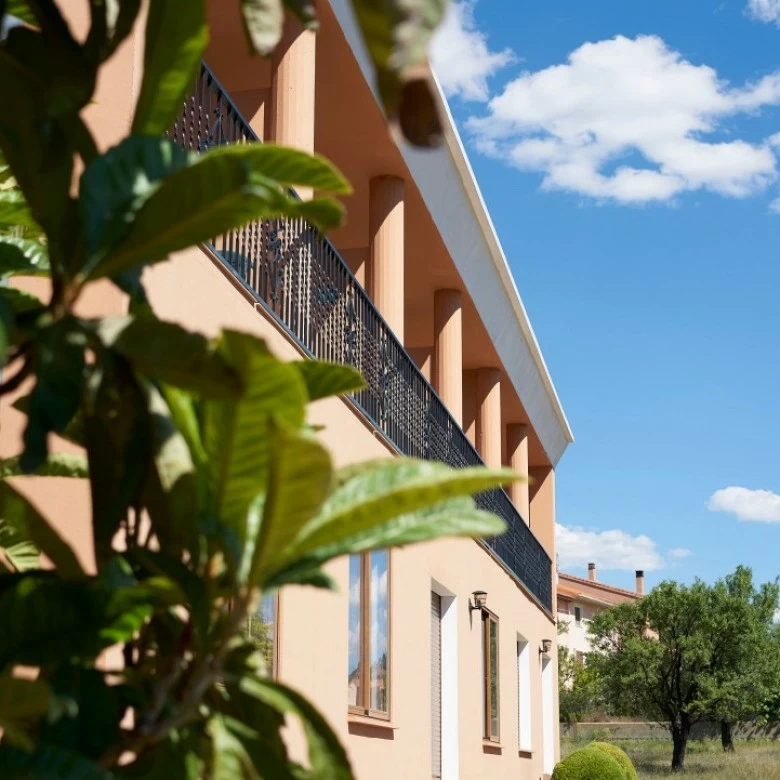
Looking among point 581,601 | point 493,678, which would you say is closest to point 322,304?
point 493,678

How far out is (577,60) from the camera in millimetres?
40969

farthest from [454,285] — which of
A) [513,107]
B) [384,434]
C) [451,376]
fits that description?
[513,107]

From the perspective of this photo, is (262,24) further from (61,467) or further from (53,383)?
(61,467)

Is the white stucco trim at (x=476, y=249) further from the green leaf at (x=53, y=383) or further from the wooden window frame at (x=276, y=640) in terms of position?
the green leaf at (x=53, y=383)

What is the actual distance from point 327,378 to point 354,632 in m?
7.68

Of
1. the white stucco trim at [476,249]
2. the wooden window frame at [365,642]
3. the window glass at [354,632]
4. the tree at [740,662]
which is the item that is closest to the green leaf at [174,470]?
the white stucco trim at [476,249]

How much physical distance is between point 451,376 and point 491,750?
4837mm

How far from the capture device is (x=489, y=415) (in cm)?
1772

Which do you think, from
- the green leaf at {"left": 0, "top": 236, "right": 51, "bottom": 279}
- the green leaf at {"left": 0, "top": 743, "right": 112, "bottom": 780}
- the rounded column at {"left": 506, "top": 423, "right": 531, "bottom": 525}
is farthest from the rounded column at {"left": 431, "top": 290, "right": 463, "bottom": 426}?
the green leaf at {"left": 0, "top": 743, "right": 112, "bottom": 780}

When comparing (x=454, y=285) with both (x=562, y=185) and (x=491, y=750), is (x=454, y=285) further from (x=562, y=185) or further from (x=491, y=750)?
(x=562, y=185)

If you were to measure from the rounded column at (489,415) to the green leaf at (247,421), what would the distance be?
15.4 metres

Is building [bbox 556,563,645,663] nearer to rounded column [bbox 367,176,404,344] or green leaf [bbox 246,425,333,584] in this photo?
rounded column [bbox 367,176,404,344]

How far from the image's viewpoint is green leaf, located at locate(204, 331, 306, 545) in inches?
58.3

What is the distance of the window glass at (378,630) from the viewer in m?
9.94
